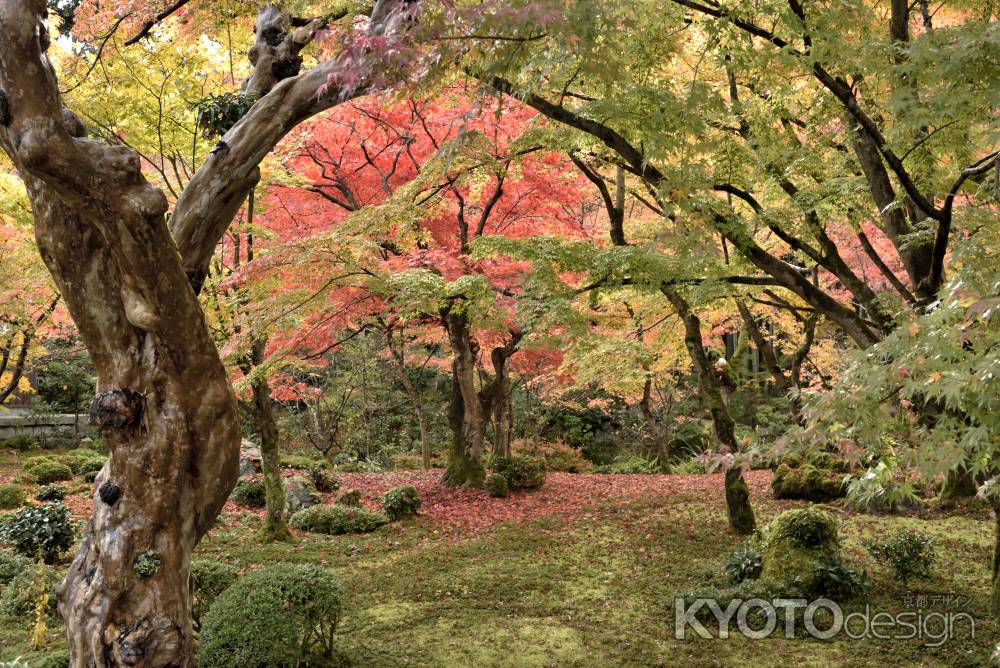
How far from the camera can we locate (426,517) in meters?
11.4

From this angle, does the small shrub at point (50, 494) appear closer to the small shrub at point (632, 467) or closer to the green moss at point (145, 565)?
the green moss at point (145, 565)

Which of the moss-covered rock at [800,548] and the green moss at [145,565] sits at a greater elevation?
the green moss at [145,565]

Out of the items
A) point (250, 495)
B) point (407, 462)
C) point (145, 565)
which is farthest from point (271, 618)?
point (407, 462)

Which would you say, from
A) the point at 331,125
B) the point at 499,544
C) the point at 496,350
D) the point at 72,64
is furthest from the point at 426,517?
the point at 72,64

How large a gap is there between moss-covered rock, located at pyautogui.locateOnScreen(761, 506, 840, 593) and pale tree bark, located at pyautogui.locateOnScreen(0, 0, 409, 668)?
214 inches

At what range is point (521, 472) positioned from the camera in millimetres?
13203

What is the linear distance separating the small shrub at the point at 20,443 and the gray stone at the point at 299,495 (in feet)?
28.7

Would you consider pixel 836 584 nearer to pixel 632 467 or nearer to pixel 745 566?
pixel 745 566

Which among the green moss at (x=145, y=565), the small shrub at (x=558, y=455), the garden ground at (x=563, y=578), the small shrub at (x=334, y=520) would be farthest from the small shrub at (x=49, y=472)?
the green moss at (x=145, y=565)

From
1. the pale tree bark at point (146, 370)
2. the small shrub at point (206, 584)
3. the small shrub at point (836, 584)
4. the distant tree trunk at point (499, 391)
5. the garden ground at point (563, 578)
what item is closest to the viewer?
the pale tree bark at point (146, 370)

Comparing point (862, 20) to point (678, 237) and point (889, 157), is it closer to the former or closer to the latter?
point (889, 157)

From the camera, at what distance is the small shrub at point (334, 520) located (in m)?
10.7

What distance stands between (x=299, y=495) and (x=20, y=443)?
9.35m

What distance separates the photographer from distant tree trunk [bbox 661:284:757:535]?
937 cm
